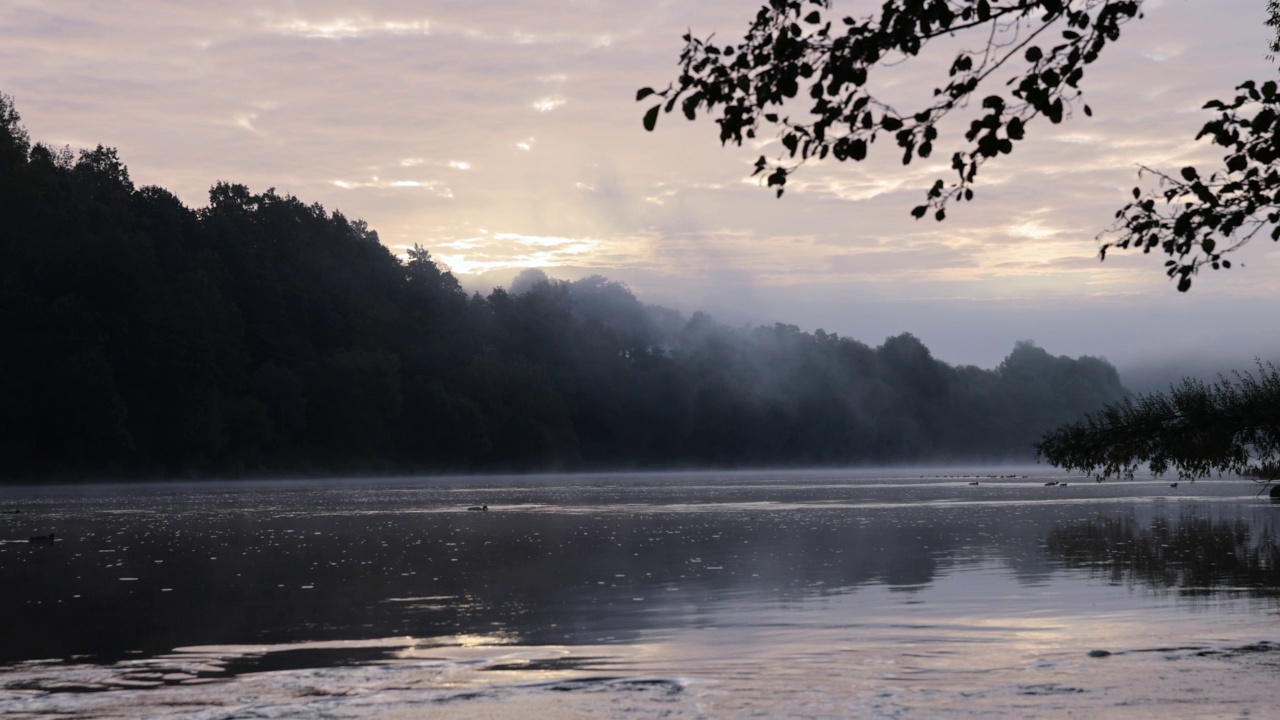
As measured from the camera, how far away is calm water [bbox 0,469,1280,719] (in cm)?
1395

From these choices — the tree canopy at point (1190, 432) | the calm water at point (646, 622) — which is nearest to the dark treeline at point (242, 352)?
the calm water at point (646, 622)

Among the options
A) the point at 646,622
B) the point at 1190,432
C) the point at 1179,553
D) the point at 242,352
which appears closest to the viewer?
the point at 646,622

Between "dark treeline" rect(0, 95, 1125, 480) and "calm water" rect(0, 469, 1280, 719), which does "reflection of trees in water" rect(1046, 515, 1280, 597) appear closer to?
"calm water" rect(0, 469, 1280, 719)

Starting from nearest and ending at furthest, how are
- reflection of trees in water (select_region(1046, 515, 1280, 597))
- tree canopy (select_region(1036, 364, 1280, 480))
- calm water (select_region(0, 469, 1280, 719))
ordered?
calm water (select_region(0, 469, 1280, 719)) → reflection of trees in water (select_region(1046, 515, 1280, 597)) → tree canopy (select_region(1036, 364, 1280, 480))

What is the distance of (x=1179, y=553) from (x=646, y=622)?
17.4 meters

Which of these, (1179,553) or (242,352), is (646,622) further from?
(242,352)

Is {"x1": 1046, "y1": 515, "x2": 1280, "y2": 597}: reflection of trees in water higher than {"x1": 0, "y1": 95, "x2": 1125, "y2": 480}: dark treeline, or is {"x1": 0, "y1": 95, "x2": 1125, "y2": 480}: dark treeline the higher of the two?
{"x1": 0, "y1": 95, "x2": 1125, "y2": 480}: dark treeline

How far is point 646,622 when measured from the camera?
20516 millimetres

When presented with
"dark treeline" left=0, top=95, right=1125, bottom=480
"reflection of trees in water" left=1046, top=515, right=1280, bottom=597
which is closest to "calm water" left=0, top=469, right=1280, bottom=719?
"reflection of trees in water" left=1046, top=515, right=1280, bottom=597

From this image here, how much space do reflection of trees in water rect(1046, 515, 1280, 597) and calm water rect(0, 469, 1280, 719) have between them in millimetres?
147

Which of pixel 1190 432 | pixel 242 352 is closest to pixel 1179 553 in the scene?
pixel 1190 432

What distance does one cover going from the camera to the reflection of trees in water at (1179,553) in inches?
998

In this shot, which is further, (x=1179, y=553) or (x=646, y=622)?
(x=1179, y=553)

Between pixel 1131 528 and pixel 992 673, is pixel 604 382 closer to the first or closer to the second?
pixel 1131 528
